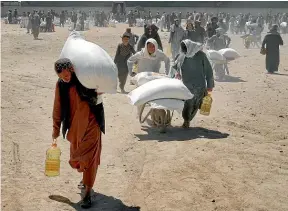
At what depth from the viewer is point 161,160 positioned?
646cm

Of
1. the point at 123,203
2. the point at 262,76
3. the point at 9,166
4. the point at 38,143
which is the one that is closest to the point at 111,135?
the point at 38,143

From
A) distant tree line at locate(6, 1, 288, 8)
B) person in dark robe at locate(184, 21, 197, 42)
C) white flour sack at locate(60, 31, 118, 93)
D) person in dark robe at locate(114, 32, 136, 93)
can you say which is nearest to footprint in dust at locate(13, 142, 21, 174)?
white flour sack at locate(60, 31, 118, 93)

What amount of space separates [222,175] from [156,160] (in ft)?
3.21

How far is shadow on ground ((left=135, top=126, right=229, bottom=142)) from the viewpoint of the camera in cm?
759

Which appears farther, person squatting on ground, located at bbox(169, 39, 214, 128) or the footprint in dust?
person squatting on ground, located at bbox(169, 39, 214, 128)

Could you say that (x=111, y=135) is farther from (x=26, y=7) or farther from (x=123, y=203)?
(x=26, y=7)

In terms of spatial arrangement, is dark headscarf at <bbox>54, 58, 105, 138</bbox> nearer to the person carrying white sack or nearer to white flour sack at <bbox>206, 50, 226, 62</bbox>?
the person carrying white sack

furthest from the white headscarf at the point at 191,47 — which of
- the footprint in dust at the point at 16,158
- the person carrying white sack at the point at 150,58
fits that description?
the footprint in dust at the point at 16,158

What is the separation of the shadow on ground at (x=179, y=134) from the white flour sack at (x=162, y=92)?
0.57 meters

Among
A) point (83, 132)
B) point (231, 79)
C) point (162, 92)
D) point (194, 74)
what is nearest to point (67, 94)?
point (83, 132)

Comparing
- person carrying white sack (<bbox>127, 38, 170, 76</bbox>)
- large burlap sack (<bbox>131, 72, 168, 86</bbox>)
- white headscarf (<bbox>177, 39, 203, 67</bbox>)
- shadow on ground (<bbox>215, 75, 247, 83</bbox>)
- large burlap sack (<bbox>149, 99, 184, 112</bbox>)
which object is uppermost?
white headscarf (<bbox>177, 39, 203, 67</bbox>)

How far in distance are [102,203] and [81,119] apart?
0.92 m

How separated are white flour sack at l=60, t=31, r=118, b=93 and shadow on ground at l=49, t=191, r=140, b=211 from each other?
1.16 meters

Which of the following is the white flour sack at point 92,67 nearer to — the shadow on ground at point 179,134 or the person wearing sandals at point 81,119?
the person wearing sandals at point 81,119
